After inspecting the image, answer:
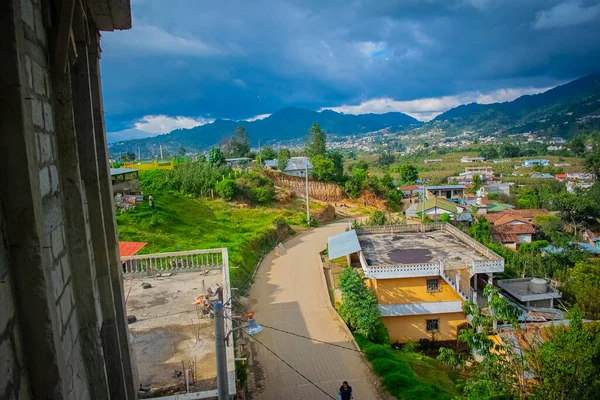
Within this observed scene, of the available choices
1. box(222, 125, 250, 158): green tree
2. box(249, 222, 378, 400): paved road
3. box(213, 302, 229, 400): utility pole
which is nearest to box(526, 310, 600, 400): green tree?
box(249, 222, 378, 400): paved road

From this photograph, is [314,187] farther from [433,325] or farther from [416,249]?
[433,325]

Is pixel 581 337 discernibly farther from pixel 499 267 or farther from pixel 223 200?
pixel 223 200

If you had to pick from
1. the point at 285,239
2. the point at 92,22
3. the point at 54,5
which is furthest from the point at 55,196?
the point at 285,239

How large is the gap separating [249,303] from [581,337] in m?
12.7

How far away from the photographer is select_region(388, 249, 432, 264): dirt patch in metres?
20.4

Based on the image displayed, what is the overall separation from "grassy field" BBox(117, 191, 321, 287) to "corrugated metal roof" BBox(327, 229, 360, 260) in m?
4.59

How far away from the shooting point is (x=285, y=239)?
31.2 m

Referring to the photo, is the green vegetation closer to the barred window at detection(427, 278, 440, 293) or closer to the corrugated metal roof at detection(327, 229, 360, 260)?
the barred window at detection(427, 278, 440, 293)

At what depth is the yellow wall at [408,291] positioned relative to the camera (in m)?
19.0

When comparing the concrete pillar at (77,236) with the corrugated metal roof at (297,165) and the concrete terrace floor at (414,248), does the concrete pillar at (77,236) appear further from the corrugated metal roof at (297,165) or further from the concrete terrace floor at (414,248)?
the corrugated metal roof at (297,165)

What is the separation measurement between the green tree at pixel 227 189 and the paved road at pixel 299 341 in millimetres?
14652

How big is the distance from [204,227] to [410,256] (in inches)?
551

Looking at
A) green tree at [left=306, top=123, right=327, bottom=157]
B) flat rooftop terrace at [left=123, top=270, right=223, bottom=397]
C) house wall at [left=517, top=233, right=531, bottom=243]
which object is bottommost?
house wall at [left=517, top=233, right=531, bottom=243]

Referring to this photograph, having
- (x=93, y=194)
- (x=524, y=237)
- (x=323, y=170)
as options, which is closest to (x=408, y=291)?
(x=93, y=194)
